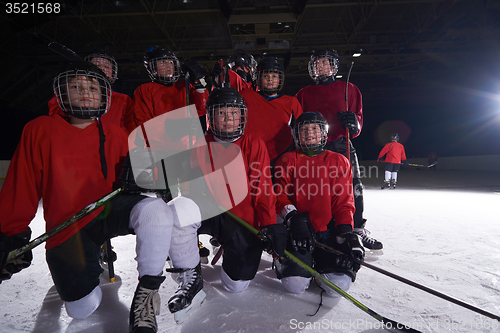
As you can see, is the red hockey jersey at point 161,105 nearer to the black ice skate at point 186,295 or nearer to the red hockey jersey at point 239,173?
the red hockey jersey at point 239,173

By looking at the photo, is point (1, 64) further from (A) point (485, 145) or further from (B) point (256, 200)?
(A) point (485, 145)

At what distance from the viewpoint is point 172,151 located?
1.97 m

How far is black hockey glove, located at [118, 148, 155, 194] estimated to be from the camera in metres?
1.33

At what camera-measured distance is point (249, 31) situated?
28.7ft

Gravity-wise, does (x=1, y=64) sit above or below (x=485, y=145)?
above

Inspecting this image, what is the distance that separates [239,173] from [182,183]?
447mm

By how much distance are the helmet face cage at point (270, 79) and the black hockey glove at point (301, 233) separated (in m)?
1.05

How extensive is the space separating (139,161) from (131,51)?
34.2 feet

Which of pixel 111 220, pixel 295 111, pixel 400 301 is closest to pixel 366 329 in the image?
pixel 400 301

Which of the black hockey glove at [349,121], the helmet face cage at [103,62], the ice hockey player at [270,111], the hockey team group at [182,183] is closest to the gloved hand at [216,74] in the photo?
the hockey team group at [182,183]

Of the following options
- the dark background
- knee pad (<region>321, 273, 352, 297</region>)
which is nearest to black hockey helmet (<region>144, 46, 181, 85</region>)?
knee pad (<region>321, 273, 352, 297</region>)

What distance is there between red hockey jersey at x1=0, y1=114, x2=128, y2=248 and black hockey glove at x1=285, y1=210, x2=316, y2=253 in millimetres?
963

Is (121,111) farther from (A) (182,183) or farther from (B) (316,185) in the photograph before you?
(B) (316,185)

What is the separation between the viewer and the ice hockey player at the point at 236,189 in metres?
1.60
